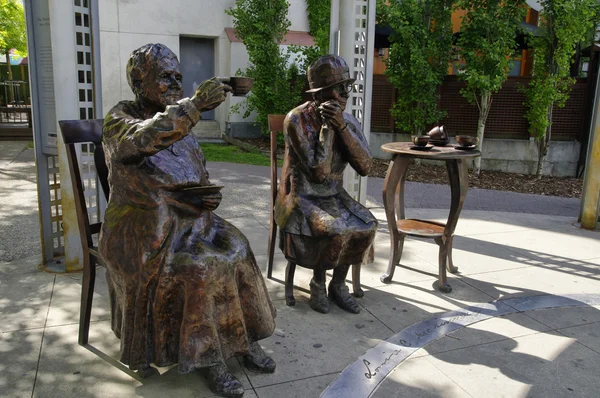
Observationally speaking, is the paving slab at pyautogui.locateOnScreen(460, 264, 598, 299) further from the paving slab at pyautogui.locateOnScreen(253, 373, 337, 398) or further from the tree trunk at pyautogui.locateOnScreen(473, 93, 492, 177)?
the tree trunk at pyautogui.locateOnScreen(473, 93, 492, 177)

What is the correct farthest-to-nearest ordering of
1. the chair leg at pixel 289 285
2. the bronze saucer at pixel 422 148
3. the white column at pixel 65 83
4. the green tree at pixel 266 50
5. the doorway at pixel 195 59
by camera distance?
the doorway at pixel 195 59, the green tree at pixel 266 50, the bronze saucer at pixel 422 148, the white column at pixel 65 83, the chair leg at pixel 289 285

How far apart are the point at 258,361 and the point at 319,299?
940 millimetres

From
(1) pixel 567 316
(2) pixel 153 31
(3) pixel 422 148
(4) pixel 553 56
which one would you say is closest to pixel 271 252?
(3) pixel 422 148

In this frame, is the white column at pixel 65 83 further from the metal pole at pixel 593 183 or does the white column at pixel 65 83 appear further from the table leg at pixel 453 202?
the metal pole at pixel 593 183

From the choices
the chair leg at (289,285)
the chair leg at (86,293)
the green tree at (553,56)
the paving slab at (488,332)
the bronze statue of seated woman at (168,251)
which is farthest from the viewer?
the green tree at (553,56)

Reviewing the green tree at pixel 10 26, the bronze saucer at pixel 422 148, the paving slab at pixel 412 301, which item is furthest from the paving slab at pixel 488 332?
the green tree at pixel 10 26

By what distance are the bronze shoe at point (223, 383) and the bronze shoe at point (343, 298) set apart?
1240mm

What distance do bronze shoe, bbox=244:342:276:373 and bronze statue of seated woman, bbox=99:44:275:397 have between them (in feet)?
0.53

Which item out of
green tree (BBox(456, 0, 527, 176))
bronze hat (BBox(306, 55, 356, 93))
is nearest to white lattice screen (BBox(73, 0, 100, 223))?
bronze hat (BBox(306, 55, 356, 93))

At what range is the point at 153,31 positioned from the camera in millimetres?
13109

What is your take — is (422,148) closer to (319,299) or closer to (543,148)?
(319,299)

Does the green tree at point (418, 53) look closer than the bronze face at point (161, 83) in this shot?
No

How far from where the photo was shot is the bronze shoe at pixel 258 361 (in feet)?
9.53

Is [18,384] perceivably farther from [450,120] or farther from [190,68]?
[190,68]
